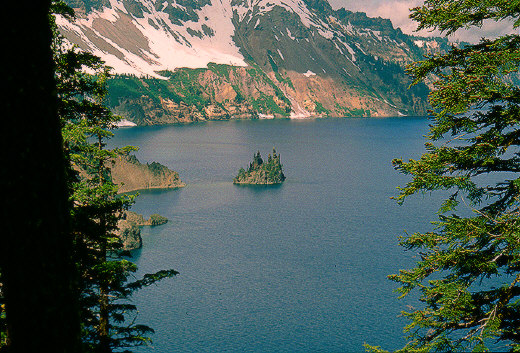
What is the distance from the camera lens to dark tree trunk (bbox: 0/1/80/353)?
5020 mm

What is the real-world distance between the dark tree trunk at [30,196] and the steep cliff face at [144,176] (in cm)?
16674

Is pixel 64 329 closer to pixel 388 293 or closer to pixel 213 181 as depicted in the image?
pixel 388 293

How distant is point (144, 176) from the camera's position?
180125mm

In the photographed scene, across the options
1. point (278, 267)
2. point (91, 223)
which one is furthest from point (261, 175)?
point (91, 223)

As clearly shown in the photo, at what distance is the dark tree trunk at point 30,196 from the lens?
502 centimetres

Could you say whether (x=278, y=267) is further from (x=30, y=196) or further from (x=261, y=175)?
(x=261, y=175)

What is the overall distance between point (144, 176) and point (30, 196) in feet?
591

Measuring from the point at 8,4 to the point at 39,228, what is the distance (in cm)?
244

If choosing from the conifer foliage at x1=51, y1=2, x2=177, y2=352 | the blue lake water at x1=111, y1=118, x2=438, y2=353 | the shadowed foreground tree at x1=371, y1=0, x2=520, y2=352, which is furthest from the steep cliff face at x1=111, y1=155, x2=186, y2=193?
the shadowed foreground tree at x1=371, y1=0, x2=520, y2=352

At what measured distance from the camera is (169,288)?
8006 centimetres

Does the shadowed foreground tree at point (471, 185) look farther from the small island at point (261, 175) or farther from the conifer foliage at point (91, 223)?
the small island at point (261, 175)

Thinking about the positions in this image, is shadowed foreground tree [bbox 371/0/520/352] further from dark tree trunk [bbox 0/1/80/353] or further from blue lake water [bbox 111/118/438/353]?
blue lake water [bbox 111/118/438/353]

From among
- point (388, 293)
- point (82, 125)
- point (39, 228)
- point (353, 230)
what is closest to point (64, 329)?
point (39, 228)

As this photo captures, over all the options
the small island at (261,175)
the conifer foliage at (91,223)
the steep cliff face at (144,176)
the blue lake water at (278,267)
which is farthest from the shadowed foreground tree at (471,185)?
the small island at (261,175)
